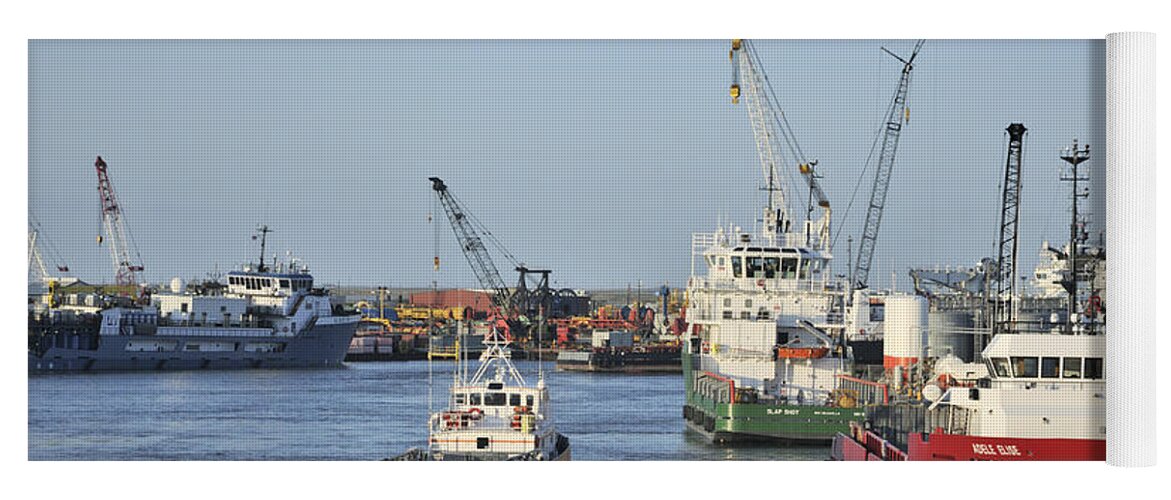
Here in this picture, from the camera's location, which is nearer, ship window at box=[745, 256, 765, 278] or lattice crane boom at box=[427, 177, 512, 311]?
lattice crane boom at box=[427, 177, 512, 311]

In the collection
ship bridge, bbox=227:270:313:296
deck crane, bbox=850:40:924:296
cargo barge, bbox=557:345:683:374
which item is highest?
deck crane, bbox=850:40:924:296

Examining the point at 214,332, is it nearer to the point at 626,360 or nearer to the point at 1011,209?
the point at 626,360

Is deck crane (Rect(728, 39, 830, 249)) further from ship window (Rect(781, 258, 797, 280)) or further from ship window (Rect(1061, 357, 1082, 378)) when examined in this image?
ship window (Rect(1061, 357, 1082, 378))

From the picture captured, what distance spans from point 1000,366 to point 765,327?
665 cm

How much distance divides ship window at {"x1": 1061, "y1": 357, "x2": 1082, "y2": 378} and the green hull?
13.3 feet

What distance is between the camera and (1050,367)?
1546 centimetres

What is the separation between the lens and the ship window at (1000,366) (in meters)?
15.7

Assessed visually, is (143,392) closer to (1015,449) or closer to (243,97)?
(243,97)

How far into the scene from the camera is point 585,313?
33.3 meters

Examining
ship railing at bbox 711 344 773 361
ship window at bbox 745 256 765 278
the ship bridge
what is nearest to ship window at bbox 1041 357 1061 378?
ship railing at bbox 711 344 773 361

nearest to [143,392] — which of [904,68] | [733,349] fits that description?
[733,349]

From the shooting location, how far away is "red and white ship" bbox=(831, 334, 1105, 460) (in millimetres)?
15148

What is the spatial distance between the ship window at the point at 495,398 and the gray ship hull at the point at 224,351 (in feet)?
34.4
